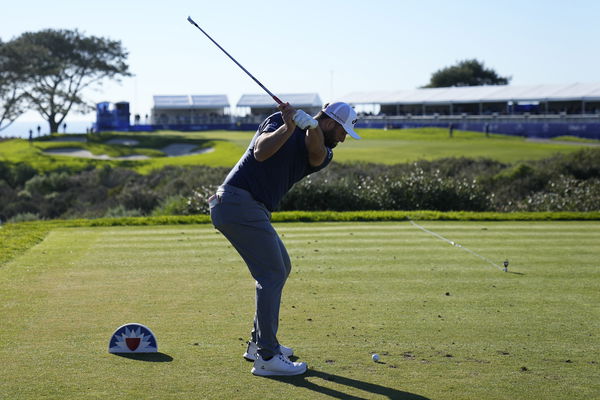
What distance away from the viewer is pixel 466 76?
129625mm

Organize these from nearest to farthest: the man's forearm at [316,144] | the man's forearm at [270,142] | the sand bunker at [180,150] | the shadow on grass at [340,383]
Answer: the shadow on grass at [340,383]
the man's forearm at [270,142]
the man's forearm at [316,144]
the sand bunker at [180,150]

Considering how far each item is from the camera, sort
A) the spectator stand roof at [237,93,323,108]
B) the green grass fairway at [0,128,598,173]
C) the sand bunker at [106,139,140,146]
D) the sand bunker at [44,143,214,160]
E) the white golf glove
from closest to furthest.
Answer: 1. the white golf glove
2. the green grass fairway at [0,128,598,173]
3. the sand bunker at [44,143,214,160]
4. the sand bunker at [106,139,140,146]
5. the spectator stand roof at [237,93,323,108]

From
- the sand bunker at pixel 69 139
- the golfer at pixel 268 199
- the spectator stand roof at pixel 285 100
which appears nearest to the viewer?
the golfer at pixel 268 199

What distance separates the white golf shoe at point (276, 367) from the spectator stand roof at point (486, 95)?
71332 millimetres

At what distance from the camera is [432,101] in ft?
281

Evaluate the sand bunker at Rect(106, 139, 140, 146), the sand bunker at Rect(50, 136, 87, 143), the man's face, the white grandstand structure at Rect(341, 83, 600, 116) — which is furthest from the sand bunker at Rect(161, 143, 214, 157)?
the man's face

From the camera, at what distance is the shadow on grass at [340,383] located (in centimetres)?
572

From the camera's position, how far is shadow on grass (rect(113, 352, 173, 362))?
259 inches

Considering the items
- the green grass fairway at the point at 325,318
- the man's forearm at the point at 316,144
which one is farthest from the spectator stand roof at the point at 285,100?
the man's forearm at the point at 316,144

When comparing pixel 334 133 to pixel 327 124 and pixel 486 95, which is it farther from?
pixel 486 95

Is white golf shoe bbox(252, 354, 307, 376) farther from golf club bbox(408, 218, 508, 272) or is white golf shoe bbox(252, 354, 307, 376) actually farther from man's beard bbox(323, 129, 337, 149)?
golf club bbox(408, 218, 508, 272)

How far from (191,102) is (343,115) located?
81.7m

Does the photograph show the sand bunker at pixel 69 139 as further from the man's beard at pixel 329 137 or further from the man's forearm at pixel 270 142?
the man's forearm at pixel 270 142

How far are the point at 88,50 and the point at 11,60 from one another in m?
15.8
